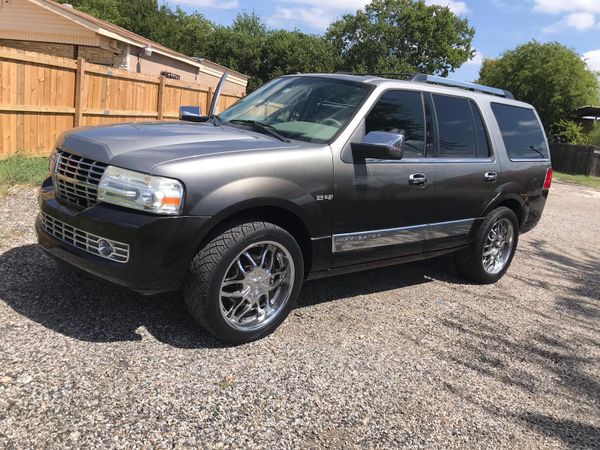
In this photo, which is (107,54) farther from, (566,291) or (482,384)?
(482,384)

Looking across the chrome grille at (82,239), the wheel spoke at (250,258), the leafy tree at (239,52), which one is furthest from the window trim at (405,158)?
the leafy tree at (239,52)

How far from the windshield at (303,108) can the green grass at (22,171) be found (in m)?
4.13

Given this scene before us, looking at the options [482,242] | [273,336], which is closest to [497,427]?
[273,336]

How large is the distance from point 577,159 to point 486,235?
25.6 metres

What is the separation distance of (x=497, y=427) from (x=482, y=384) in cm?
50

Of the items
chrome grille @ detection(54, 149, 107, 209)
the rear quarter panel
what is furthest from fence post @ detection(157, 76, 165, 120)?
chrome grille @ detection(54, 149, 107, 209)

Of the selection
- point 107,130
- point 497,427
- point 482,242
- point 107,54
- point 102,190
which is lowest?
point 497,427

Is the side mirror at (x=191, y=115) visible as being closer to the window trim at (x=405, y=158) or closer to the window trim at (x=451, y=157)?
the window trim at (x=405, y=158)

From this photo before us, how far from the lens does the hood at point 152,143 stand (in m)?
3.36

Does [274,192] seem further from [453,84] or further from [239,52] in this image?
[239,52]

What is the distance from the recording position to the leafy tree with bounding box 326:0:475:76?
6103cm

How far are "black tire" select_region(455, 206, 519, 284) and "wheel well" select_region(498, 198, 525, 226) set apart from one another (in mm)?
105

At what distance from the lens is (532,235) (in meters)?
9.19

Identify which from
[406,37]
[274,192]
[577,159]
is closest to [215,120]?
[274,192]
